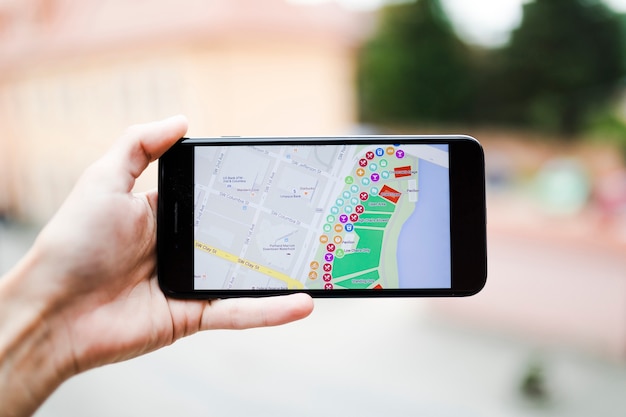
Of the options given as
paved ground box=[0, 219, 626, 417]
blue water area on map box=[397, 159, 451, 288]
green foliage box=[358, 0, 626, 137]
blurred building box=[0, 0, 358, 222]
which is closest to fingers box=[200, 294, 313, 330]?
blue water area on map box=[397, 159, 451, 288]

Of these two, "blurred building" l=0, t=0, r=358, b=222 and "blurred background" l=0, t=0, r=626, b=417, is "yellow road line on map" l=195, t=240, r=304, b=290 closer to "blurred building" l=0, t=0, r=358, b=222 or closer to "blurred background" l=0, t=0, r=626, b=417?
"blurred background" l=0, t=0, r=626, b=417

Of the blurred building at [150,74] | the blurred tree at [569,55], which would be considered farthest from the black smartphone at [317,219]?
the blurred tree at [569,55]

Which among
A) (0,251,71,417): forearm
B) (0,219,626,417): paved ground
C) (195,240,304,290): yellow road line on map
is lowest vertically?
(0,219,626,417): paved ground

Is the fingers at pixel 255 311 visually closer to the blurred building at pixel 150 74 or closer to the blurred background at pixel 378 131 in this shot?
the blurred background at pixel 378 131

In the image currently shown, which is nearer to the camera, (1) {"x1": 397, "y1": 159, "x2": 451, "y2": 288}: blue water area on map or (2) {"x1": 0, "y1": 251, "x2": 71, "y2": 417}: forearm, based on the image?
(2) {"x1": 0, "y1": 251, "x2": 71, "y2": 417}: forearm

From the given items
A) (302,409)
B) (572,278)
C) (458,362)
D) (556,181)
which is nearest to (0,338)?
(302,409)

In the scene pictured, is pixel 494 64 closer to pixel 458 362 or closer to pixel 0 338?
pixel 458 362

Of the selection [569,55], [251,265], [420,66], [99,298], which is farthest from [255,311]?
[569,55]
